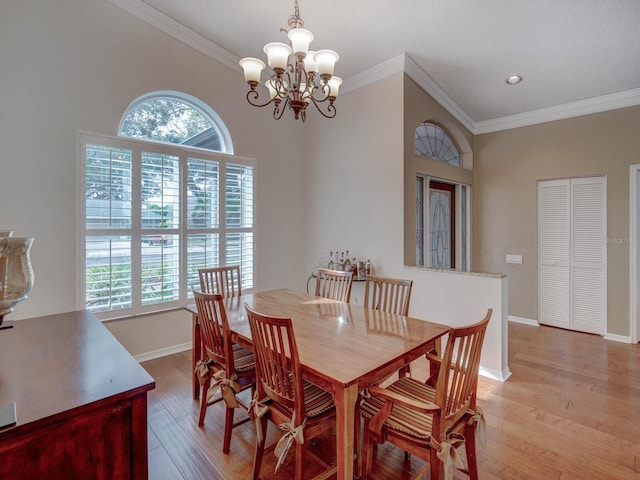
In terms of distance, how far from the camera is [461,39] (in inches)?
126

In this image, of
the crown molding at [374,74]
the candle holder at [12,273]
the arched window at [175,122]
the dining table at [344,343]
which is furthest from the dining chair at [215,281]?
the crown molding at [374,74]

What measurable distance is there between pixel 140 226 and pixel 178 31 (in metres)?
2.12

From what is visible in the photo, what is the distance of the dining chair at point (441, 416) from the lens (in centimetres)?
138

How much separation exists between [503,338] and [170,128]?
13.4 ft

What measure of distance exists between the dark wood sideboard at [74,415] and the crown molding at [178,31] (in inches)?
131

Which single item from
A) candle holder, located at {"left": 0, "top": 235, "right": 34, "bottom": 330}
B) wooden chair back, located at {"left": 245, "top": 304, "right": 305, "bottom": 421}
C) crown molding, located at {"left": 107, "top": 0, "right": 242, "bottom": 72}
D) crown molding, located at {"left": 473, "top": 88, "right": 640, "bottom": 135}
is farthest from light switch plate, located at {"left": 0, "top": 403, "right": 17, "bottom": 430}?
crown molding, located at {"left": 473, "top": 88, "right": 640, "bottom": 135}

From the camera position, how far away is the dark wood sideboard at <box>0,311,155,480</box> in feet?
2.99

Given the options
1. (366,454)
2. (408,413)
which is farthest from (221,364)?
(408,413)

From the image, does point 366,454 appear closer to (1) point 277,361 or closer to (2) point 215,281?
(1) point 277,361

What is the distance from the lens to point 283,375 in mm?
1646

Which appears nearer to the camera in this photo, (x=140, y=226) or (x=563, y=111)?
(x=140, y=226)

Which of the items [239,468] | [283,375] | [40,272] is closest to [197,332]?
[239,468]

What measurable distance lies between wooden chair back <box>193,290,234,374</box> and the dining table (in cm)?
8

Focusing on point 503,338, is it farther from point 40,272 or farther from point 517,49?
point 40,272
